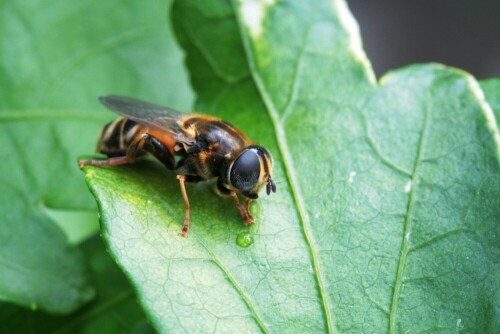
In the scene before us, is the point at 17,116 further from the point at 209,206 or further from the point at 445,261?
the point at 445,261

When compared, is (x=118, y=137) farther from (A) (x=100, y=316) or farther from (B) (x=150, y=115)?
(A) (x=100, y=316)

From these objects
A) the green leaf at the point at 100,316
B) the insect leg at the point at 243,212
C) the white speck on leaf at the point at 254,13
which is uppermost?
the white speck on leaf at the point at 254,13

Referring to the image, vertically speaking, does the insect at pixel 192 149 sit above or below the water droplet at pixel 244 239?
above

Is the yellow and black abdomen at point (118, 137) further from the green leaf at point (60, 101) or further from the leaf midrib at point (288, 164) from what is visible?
the leaf midrib at point (288, 164)

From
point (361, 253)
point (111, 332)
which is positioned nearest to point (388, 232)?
point (361, 253)

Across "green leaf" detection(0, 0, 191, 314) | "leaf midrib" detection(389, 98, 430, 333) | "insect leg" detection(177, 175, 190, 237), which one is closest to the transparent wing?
"insect leg" detection(177, 175, 190, 237)

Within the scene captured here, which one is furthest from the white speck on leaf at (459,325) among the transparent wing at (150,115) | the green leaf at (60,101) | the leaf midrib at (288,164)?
the green leaf at (60,101)
